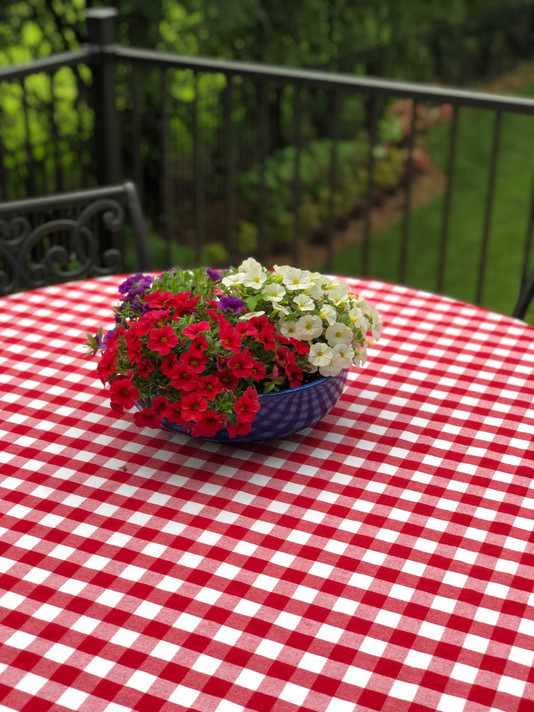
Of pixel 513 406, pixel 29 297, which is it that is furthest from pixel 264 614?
Result: pixel 29 297

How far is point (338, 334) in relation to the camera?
58.4 inches

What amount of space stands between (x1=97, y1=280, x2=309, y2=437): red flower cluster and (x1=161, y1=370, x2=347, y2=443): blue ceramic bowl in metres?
0.03

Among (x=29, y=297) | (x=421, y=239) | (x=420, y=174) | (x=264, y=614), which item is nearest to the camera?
(x=264, y=614)

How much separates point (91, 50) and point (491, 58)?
21.9 feet

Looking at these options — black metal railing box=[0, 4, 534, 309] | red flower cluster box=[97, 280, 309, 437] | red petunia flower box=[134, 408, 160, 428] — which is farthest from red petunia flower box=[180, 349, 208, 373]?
black metal railing box=[0, 4, 534, 309]

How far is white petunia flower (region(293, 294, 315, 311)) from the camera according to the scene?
1477 mm

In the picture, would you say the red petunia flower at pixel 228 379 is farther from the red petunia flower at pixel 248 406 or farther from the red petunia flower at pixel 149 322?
the red petunia flower at pixel 149 322

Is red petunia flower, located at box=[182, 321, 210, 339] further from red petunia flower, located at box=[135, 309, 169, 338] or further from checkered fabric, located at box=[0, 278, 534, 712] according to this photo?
checkered fabric, located at box=[0, 278, 534, 712]

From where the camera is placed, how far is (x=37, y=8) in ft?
17.9

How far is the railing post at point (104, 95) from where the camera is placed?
3.22 meters

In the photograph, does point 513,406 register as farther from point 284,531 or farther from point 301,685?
point 301,685

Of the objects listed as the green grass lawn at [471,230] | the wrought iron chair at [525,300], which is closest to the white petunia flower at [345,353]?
the wrought iron chair at [525,300]

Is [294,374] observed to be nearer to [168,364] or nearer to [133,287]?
[168,364]

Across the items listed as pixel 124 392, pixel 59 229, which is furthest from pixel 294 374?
pixel 59 229
